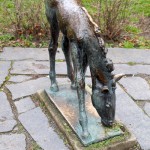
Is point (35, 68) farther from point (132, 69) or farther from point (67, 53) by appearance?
point (132, 69)

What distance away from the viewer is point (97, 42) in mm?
3314

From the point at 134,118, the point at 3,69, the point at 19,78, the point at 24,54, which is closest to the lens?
the point at 134,118

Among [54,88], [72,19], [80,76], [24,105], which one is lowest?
[24,105]

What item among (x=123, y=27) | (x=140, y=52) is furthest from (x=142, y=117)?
(x=123, y=27)

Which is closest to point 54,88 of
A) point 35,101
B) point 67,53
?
point 35,101

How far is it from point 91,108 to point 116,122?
1.05ft

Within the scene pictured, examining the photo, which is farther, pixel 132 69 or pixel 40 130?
pixel 132 69

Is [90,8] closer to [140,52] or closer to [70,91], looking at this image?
[140,52]

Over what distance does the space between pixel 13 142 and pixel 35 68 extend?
1.71m

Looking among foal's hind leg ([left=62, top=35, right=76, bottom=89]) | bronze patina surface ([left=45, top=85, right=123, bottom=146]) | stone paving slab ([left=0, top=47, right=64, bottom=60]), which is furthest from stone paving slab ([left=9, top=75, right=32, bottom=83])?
foal's hind leg ([left=62, top=35, right=76, bottom=89])

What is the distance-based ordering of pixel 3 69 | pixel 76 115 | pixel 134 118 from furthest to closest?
pixel 3 69
pixel 134 118
pixel 76 115

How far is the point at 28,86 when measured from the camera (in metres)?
4.86

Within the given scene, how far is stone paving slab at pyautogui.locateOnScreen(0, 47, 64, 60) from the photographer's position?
5629 millimetres

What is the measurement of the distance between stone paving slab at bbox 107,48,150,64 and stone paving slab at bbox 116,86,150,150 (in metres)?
1.08
